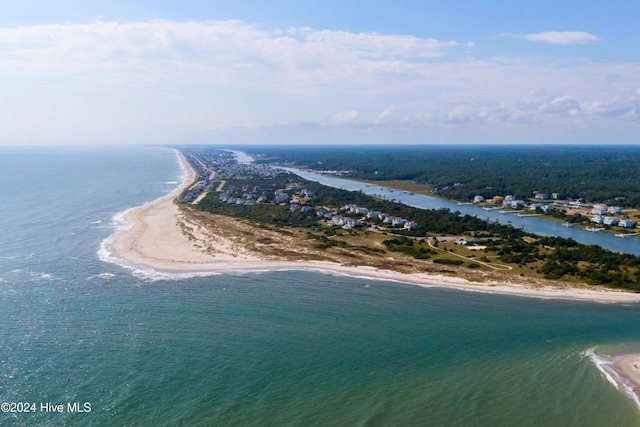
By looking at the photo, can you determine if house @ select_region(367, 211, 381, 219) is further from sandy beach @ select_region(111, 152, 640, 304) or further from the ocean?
the ocean

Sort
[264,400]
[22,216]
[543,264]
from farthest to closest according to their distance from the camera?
[22,216] → [543,264] → [264,400]

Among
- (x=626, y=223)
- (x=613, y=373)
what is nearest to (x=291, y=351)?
(x=613, y=373)

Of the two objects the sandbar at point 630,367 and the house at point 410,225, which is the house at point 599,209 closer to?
the house at point 410,225

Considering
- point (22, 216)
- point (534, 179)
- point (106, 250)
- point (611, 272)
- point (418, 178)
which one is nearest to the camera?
point (611, 272)

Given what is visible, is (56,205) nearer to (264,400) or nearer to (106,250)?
(106,250)

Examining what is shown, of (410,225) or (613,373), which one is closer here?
(613,373)


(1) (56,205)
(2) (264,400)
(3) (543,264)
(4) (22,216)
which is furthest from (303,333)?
(1) (56,205)

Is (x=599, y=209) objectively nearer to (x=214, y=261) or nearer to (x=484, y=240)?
(x=484, y=240)
